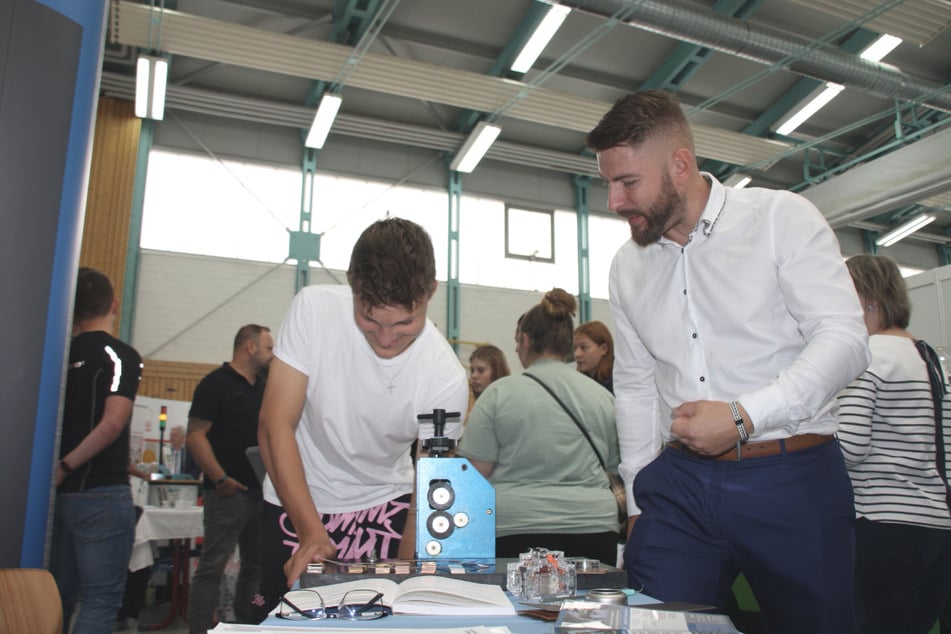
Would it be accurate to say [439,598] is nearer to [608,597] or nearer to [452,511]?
[608,597]

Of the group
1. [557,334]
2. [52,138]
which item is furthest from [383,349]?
[52,138]

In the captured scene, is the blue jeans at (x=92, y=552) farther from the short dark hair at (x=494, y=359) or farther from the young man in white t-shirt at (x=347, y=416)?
the short dark hair at (x=494, y=359)

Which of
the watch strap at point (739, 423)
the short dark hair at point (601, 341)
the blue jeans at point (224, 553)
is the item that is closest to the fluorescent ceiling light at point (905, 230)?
the short dark hair at point (601, 341)

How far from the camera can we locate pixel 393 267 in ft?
4.89

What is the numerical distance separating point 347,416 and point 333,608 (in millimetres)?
785

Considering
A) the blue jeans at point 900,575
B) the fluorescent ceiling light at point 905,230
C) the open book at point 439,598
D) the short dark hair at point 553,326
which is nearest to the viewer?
the open book at point 439,598

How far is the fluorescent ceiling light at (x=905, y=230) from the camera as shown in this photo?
1185 cm

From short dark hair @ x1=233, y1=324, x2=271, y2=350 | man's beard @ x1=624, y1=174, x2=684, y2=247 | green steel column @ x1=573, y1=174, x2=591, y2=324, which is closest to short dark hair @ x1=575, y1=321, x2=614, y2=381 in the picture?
man's beard @ x1=624, y1=174, x2=684, y2=247

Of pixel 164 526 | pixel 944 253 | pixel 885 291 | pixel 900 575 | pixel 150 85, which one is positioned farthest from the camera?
pixel 944 253

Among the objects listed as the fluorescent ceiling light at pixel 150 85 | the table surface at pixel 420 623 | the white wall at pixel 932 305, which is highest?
the fluorescent ceiling light at pixel 150 85

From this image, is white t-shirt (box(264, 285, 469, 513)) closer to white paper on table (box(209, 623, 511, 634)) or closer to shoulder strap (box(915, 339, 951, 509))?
white paper on table (box(209, 623, 511, 634))

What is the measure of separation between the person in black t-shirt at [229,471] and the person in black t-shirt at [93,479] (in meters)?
0.81

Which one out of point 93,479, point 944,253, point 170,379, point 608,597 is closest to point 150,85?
point 170,379

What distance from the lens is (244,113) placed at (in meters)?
9.16
